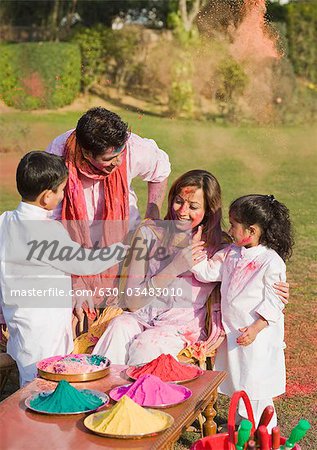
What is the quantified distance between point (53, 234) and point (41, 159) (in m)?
0.32

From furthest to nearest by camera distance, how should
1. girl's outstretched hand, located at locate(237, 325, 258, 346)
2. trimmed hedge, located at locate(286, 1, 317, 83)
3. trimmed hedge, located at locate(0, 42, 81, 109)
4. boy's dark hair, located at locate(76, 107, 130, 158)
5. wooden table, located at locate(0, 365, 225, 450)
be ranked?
trimmed hedge, located at locate(286, 1, 317, 83), trimmed hedge, located at locate(0, 42, 81, 109), boy's dark hair, located at locate(76, 107, 130, 158), girl's outstretched hand, located at locate(237, 325, 258, 346), wooden table, located at locate(0, 365, 225, 450)

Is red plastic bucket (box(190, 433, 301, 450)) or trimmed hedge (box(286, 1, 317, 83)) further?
trimmed hedge (box(286, 1, 317, 83))

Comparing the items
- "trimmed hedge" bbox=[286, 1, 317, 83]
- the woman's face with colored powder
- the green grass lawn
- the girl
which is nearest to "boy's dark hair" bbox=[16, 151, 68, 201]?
the woman's face with colored powder

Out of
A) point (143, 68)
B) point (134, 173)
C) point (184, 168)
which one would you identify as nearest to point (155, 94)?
point (143, 68)

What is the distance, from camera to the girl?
3447 millimetres

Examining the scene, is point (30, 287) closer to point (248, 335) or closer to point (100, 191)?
point (100, 191)

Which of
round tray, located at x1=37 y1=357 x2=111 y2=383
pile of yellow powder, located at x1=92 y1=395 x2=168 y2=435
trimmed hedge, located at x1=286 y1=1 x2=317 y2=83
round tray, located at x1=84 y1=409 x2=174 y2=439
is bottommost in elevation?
round tray, located at x1=37 y1=357 x2=111 y2=383

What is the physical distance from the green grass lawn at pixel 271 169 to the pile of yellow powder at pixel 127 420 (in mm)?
1139

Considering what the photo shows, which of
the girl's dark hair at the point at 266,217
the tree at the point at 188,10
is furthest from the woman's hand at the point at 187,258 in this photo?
the tree at the point at 188,10

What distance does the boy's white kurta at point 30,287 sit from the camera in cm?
335

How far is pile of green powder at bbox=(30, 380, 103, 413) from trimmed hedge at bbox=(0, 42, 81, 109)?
1544cm

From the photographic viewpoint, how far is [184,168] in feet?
40.8

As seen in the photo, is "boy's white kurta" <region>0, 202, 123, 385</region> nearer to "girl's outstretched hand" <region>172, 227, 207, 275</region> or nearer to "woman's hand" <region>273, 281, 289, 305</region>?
"girl's outstretched hand" <region>172, 227, 207, 275</region>

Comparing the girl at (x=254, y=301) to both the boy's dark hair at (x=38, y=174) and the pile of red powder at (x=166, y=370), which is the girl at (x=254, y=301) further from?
the boy's dark hair at (x=38, y=174)
